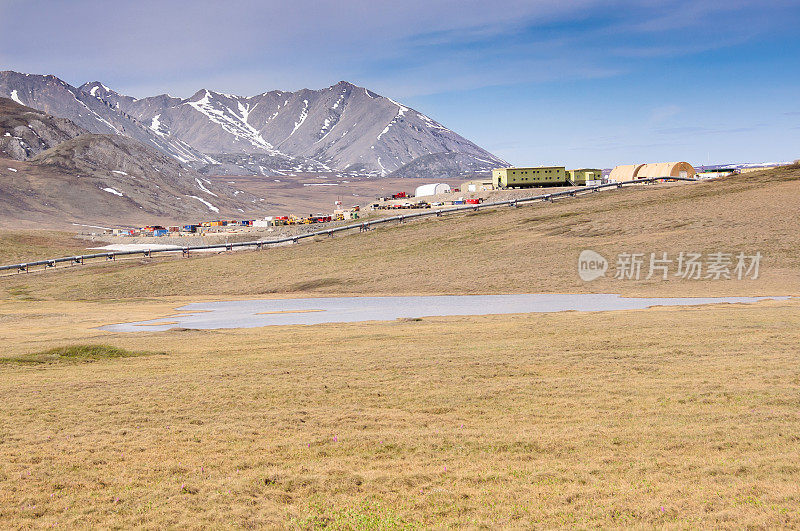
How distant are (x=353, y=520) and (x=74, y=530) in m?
5.43

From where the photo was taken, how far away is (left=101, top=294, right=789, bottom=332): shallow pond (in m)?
50.7

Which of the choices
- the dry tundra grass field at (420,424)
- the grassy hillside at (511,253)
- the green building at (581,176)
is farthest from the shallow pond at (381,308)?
the green building at (581,176)

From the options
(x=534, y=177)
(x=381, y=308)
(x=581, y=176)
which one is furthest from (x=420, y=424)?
(x=581, y=176)

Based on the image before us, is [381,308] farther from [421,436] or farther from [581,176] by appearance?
[581,176]

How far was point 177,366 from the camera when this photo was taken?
3019 cm

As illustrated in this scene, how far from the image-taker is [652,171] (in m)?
172

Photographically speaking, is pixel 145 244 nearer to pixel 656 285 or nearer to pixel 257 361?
pixel 656 285

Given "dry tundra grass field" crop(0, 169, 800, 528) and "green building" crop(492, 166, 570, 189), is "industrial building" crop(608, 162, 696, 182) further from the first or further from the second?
"dry tundra grass field" crop(0, 169, 800, 528)

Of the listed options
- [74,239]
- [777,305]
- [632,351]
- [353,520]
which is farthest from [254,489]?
[74,239]

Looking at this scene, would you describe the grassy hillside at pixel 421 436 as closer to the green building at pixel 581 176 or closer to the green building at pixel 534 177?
the green building at pixel 534 177

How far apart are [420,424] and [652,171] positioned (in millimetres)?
168635

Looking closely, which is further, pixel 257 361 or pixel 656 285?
pixel 656 285

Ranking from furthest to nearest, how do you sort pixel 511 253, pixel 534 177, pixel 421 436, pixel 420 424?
1. pixel 534 177
2. pixel 511 253
3. pixel 420 424
4. pixel 421 436

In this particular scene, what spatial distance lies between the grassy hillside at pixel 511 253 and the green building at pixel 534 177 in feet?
162
